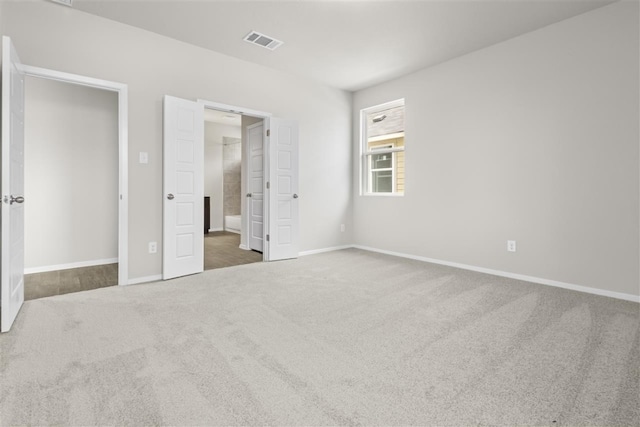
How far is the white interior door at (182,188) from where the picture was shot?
3.60 meters

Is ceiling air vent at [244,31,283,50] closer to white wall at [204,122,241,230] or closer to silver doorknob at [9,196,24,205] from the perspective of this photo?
silver doorknob at [9,196,24,205]

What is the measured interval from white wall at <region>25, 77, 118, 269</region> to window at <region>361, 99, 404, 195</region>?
12.5ft

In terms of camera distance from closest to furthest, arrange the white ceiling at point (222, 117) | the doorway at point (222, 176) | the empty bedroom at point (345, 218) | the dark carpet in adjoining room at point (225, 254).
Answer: the empty bedroom at point (345, 218) < the dark carpet in adjoining room at point (225, 254) < the white ceiling at point (222, 117) < the doorway at point (222, 176)

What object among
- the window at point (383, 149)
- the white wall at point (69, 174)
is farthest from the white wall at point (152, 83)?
the white wall at point (69, 174)

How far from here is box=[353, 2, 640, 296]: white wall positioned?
3.03m

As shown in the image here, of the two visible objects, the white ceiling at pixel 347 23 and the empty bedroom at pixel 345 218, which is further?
the white ceiling at pixel 347 23

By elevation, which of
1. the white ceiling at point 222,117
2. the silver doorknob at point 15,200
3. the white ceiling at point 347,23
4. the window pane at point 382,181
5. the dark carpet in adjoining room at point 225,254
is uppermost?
the white ceiling at point 222,117

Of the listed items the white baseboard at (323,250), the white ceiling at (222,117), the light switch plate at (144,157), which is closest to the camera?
the light switch plate at (144,157)

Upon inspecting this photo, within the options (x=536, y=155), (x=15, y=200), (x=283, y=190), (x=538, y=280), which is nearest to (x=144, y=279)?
(x=15, y=200)

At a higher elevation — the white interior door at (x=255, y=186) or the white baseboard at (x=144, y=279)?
the white interior door at (x=255, y=186)

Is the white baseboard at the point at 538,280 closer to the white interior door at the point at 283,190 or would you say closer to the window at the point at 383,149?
the window at the point at 383,149

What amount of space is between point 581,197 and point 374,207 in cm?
272

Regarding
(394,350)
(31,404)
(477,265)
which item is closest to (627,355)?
(394,350)

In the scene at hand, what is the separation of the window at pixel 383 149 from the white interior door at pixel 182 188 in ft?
9.19
